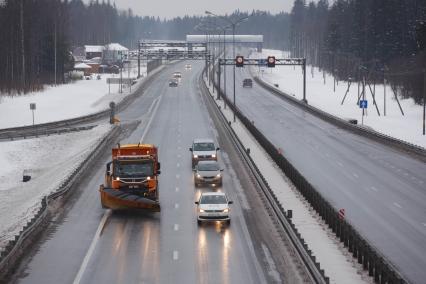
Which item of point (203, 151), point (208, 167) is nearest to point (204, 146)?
point (203, 151)

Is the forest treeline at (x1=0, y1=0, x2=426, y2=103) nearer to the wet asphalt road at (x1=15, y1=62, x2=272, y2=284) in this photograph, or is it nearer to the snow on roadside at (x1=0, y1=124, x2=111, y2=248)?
the snow on roadside at (x1=0, y1=124, x2=111, y2=248)

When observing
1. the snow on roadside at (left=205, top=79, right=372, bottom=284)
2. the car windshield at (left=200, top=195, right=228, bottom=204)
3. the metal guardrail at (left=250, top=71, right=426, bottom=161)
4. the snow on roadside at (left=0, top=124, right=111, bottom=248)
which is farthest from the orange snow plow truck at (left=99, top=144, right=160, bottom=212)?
the metal guardrail at (left=250, top=71, right=426, bottom=161)

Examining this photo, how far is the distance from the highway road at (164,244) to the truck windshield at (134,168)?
1.90 meters

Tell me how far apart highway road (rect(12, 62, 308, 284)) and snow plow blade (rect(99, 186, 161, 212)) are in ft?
1.78

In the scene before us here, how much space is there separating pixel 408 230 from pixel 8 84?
96709 mm

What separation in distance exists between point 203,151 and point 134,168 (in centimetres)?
1583

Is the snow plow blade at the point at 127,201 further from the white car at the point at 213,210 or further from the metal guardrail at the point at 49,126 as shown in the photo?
the metal guardrail at the point at 49,126

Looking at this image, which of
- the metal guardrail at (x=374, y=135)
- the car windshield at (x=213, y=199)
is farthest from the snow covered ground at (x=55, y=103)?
the car windshield at (x=213, y=199)

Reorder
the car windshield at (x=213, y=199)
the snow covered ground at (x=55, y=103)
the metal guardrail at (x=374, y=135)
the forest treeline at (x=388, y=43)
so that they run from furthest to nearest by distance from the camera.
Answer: the forest treeline at (x=388, y=43)
the snow covered ground at (x=55, y=103)
the metal guardrail at (x=374, y=135)
the car windshield at (x=213, y=199)

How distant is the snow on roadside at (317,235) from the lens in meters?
25.4

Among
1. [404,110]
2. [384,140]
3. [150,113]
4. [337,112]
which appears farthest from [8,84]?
[384,140]

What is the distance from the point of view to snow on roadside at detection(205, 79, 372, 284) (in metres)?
25.4

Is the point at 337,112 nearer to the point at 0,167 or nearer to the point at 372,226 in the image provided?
the point at 0,167

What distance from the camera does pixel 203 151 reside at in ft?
172
